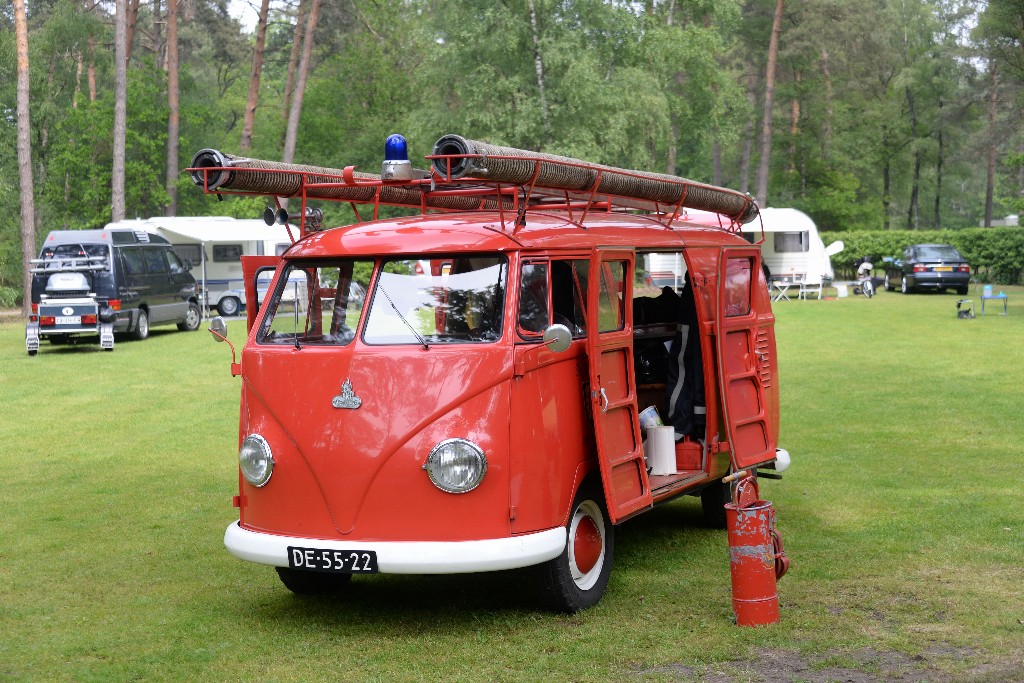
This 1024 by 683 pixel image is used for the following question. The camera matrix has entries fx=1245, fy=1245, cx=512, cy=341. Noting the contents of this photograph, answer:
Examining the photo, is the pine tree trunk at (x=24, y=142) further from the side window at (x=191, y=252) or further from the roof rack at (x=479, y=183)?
the roof rack at (x=479, y=183)

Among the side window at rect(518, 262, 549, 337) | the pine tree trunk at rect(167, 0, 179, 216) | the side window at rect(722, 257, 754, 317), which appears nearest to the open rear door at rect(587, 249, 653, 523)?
the side window at rect(518, 262, 549, 337)

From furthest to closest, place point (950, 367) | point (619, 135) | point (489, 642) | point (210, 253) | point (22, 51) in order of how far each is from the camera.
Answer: point (619, 135), point (210, 253), point (22, 51), point (950, 367), point (489, 642)

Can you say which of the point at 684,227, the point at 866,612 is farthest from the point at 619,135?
the point at 866,612

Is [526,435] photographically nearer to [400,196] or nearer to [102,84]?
[400,196]

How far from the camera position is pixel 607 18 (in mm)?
40312

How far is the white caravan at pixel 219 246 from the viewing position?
109ft

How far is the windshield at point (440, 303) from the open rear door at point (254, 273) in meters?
0.97

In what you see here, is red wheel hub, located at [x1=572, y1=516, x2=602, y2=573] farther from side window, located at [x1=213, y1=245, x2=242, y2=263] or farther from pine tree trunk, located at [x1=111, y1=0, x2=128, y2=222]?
pine tree trunk, located at [x1=111, y1=0, x2=128, y2=222]

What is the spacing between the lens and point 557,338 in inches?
255

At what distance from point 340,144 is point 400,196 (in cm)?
4481

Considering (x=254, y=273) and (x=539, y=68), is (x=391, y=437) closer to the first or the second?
(x=254, y=273)

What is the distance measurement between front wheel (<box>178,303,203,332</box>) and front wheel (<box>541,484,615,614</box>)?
23.2 meters

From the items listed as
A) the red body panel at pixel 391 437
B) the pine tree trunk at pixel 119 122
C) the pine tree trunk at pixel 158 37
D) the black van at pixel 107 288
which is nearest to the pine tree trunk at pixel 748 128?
the pine tree trunk at pixel 158 37

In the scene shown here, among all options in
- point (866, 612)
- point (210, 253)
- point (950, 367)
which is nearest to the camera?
point (866, 612)
